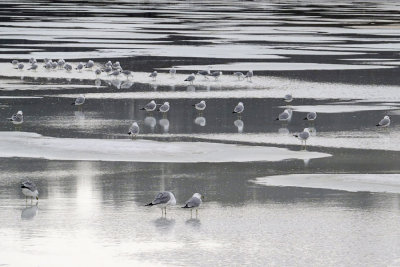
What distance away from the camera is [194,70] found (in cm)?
3684

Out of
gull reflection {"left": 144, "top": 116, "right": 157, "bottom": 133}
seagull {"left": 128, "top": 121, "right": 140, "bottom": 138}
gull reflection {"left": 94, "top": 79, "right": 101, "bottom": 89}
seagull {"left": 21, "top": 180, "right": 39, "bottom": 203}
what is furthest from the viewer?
gull reflection {"left": 94, "top": 79, "right": 101, "bottom": 89}

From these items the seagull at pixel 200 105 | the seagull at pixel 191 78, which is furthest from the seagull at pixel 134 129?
the seagull at pixel 191 78

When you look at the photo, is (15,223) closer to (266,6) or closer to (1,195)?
(1,195)

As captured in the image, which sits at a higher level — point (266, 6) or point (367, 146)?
point (266, 6)

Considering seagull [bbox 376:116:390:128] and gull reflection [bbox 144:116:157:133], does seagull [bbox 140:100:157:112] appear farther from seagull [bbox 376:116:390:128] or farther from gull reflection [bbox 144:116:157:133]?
seagull [bbox 376:116:390:128]

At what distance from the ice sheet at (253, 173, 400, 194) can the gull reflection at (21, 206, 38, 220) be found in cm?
407

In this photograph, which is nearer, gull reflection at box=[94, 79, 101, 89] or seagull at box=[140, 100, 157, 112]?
seagull at box=[140, 100, 157, 112]

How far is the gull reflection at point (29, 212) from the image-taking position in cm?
1462

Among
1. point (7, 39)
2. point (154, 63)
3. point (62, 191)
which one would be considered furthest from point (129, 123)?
point (7, 39)

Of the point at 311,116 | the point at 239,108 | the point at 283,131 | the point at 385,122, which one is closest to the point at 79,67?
the point at 239,108

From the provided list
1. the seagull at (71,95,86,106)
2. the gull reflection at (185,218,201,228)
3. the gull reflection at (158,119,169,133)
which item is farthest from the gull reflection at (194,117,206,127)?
the gull reflection at (185,218,201,228)

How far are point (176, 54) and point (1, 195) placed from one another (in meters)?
27.2

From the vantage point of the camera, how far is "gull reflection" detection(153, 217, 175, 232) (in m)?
14.1

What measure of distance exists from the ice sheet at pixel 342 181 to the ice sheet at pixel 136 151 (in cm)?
188
